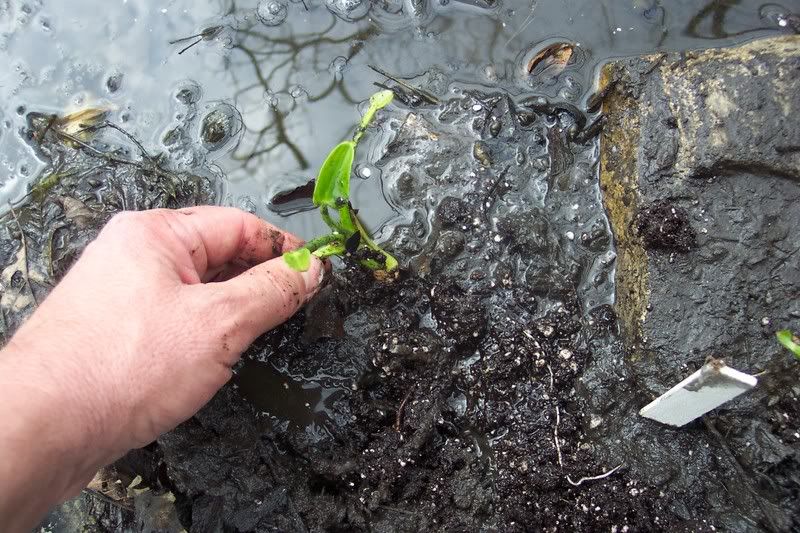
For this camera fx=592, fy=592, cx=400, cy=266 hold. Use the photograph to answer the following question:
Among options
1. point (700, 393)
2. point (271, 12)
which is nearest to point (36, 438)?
point (700, 393)

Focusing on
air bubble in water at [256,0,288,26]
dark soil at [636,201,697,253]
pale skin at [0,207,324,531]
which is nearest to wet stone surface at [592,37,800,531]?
dark soil at [636,201,697,253]

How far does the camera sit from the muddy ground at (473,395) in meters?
2.29

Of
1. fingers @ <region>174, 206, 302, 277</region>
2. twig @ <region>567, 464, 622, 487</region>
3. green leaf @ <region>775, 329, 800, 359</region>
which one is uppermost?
fingers @ <region>174, 206, 302, 277</region>

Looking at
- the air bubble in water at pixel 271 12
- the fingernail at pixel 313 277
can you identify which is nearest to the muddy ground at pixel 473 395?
the fingernail at pixel 313 277

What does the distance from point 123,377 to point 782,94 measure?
8.67 ft

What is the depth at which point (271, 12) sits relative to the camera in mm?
3023

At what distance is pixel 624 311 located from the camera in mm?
2498

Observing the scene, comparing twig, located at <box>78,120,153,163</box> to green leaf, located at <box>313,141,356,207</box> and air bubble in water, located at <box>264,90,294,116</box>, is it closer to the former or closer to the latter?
air bubble in water, located at <box>264,90,294,116</box>

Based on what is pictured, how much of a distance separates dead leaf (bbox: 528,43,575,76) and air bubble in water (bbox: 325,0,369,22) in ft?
2.88

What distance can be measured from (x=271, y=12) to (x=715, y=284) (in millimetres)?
2443

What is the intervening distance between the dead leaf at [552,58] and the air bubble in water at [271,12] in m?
1.28

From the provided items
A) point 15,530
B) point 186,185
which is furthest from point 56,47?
point 15,530

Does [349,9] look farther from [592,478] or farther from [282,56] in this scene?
[592,478]

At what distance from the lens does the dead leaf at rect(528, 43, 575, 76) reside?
2.80 m
